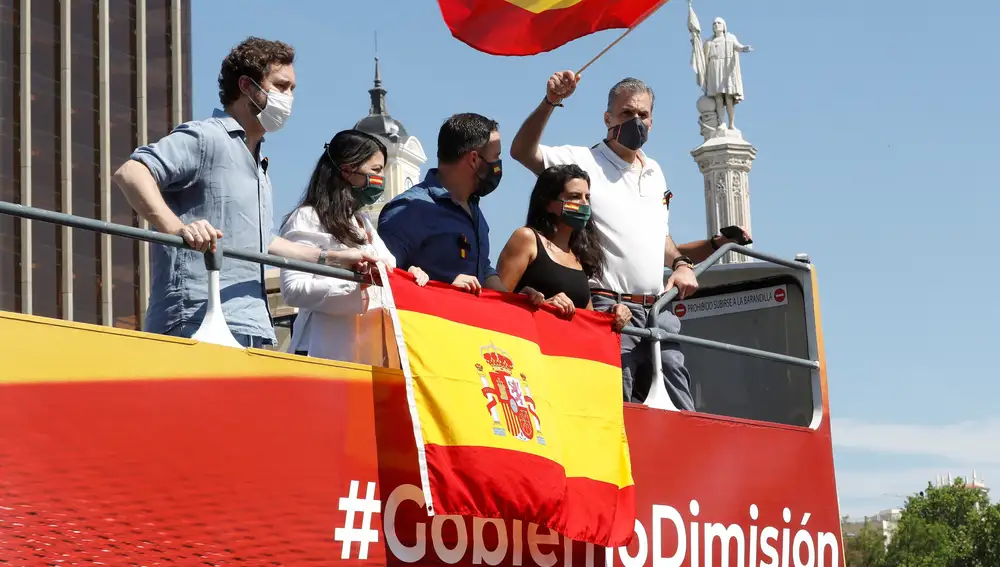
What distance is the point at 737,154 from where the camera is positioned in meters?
34.6

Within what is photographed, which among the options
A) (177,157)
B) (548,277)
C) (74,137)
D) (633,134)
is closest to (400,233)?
(548,277)

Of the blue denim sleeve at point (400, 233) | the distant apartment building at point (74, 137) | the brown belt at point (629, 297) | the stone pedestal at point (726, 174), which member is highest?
the distant apartment building at point (74, 137)

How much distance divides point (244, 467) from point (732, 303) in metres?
4.94

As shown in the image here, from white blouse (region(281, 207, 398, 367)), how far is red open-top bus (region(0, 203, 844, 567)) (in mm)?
199

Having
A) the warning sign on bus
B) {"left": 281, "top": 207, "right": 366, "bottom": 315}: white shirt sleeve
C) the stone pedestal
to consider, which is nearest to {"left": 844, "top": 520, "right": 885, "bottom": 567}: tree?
the stone pedestal

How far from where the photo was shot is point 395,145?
219 ft

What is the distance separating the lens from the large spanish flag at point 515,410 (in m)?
5.19

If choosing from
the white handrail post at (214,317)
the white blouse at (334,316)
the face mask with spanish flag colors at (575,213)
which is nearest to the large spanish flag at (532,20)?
the face mask with spanish flag colors at (575,213)

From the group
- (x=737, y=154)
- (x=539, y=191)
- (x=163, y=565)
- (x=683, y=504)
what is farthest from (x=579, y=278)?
(x=737, y=154)

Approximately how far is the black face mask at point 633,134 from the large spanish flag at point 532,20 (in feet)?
2.66

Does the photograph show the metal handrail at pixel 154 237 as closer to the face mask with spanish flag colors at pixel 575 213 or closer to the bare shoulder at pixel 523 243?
the bare shoulder at pixel 523 243

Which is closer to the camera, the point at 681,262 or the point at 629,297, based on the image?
the point at 629,297

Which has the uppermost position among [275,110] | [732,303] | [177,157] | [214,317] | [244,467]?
[275,110]

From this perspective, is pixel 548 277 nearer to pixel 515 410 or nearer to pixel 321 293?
pixel 515 410
